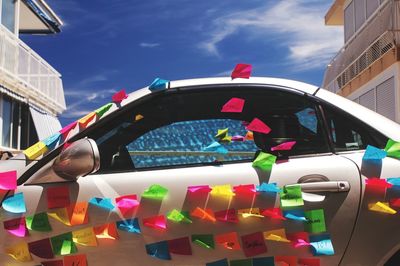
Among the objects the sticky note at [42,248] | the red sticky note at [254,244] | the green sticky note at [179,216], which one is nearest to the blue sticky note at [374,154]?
the red sticky note at [254,244]

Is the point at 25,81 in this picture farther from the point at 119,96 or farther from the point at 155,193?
the point at 155,193

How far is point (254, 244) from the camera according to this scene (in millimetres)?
2510

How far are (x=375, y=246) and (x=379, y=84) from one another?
41.5 feet

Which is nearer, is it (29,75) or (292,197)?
(292,197)

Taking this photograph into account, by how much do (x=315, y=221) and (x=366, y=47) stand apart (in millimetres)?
13633

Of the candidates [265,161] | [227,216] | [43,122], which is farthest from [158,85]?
[43,122]

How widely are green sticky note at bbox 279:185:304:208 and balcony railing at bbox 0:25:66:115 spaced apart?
48.8 ft

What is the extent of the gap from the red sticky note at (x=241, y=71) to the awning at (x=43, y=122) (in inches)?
626

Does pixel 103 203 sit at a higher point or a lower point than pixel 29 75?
lower

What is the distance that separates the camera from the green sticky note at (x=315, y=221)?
8.25 ft

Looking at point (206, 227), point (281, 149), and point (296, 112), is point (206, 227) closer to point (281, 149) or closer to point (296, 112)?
point (281, 149)

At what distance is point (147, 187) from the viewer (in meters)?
2.54

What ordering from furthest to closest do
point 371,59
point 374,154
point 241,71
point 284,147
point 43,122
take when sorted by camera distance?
point 43,122, point 371,59, point 241,71, point 284,147, point 374,154

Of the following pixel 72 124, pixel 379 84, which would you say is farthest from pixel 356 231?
pixel 379 84
